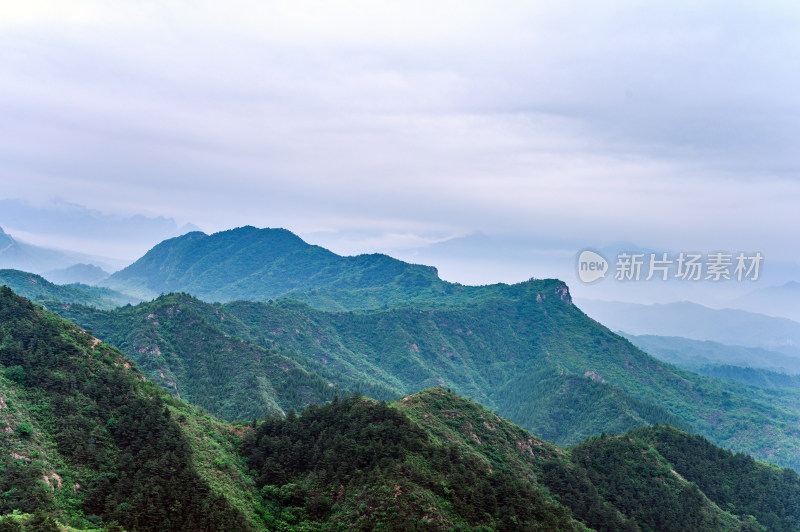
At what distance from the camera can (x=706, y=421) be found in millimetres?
187375

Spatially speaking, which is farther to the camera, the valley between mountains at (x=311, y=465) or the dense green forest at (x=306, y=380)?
the dense green forest at (x=306, y=380)

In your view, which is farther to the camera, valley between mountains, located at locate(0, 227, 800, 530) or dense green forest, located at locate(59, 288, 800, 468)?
dense green forest, located at locate(59, 288, 800, 468)

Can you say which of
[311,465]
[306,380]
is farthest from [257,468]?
[306,380]

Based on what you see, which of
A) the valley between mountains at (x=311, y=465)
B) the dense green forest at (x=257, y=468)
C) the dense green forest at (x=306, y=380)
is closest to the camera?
the dense green forest at (x=257, y=468)

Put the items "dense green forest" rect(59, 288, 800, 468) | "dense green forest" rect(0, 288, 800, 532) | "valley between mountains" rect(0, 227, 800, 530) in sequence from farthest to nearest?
"dense green forest" rect(59, 288, 800, 468), "valley between mountains" rect(0, 227, 800, 530), "dense green forest" rect(0, 288, 800, 532)

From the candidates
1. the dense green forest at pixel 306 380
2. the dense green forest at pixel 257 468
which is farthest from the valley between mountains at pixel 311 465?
the dense green forest at pixel 306 380

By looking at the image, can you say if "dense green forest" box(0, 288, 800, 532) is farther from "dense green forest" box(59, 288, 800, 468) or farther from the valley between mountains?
"dense green forest" box(59, 288, 800, 468)

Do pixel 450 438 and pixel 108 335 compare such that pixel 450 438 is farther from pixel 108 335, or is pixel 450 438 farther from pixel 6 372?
pixel 108 335

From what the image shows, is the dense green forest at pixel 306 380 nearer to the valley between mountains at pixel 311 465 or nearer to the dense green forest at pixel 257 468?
the valley between mountains at pixel 311 465

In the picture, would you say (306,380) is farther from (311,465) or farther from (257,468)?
(311,465)

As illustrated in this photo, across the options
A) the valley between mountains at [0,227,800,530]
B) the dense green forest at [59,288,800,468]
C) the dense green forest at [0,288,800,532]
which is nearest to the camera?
the dense green forest at [0,288,800,532]

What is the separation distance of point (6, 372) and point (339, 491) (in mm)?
39472

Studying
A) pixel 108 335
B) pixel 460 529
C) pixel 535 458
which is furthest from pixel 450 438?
pixel 108 335

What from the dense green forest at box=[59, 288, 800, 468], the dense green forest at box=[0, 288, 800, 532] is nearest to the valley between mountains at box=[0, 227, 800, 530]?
the dense green forest at box=[0, 288, 800, 532]
